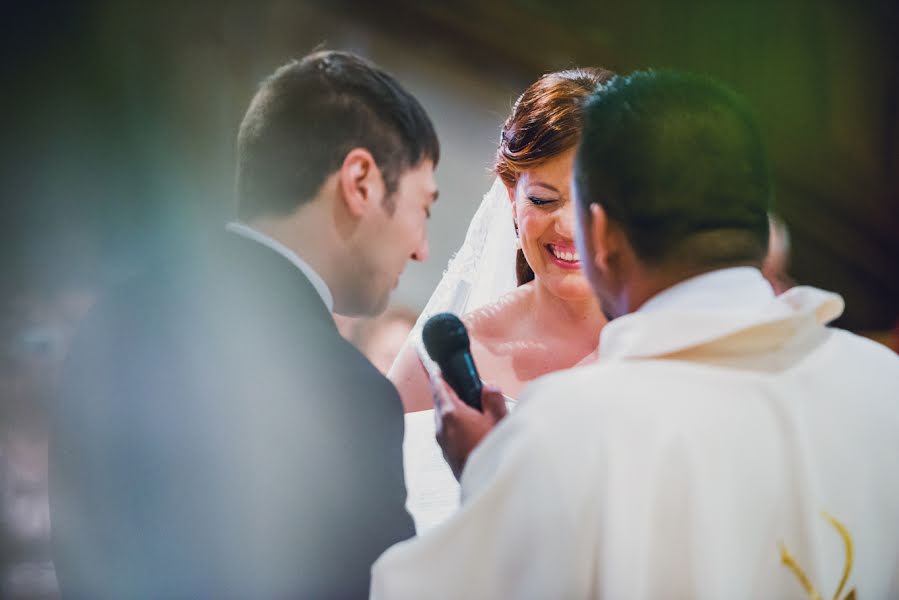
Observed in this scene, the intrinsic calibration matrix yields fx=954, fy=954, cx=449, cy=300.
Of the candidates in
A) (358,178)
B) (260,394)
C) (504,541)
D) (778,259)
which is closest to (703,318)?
(504,541)

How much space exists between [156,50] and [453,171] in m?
0.57

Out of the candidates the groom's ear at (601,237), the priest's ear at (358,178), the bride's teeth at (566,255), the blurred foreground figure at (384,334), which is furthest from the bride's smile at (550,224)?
the groom's ear at (601,237)

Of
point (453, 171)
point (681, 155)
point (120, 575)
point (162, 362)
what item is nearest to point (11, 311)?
point (162, 362)

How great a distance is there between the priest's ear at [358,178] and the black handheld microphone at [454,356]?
252 millimetres

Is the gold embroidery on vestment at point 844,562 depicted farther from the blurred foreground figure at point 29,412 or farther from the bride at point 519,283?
the blurred foreground figure at point 29,412

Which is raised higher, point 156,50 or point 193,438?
point 156,50

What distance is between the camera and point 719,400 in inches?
43.6

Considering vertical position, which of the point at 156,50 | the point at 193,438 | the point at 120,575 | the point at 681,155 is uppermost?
the point at 156,50

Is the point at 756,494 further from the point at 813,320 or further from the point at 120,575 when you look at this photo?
the point at 120,575

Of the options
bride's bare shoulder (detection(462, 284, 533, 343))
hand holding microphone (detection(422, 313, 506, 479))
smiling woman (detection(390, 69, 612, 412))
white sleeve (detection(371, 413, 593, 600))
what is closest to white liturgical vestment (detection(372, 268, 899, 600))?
white sleeve (detection(371, 413, 593, 600))

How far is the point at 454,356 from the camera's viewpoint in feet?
4.46

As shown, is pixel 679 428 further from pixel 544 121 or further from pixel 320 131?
pixel 544 121

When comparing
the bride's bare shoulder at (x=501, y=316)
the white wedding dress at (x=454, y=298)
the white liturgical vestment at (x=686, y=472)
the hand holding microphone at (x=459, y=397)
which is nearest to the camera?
the white liturgical vestment at (x=686, y=472)

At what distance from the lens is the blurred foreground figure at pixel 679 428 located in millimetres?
1081
